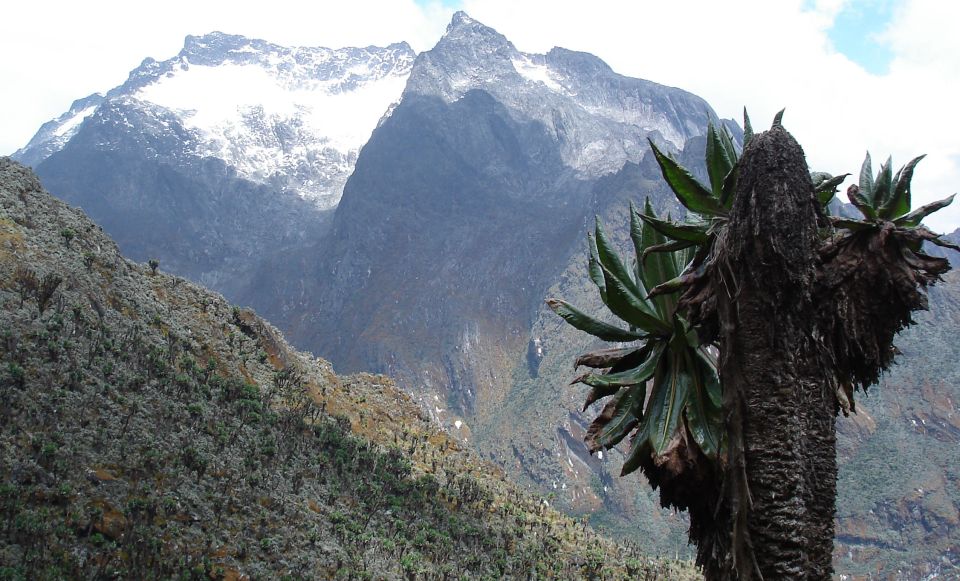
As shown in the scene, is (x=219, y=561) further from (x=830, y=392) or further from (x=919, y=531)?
(x=919, y=531)

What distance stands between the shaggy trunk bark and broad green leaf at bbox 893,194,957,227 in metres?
1.09

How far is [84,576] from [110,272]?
1871 centimetres

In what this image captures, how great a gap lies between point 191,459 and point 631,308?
20.4m

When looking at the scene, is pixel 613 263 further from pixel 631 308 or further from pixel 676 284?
pixel 676 284

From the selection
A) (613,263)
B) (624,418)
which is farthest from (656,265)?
(624,418)

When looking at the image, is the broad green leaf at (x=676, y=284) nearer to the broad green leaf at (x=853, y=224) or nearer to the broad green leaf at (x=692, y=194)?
the broad green leaf at (x=692, y=194)

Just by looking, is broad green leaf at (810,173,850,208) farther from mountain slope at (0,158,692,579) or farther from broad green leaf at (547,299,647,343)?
mountain slope at (0,158,692,579)

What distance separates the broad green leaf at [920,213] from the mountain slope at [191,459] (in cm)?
1730

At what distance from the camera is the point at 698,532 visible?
605 centimetres

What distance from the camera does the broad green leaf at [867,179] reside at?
19.8 ft

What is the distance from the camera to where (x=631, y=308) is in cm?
684

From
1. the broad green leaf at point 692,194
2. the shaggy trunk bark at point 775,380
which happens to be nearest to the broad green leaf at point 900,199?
the shaggy trunk bark at point 775,380

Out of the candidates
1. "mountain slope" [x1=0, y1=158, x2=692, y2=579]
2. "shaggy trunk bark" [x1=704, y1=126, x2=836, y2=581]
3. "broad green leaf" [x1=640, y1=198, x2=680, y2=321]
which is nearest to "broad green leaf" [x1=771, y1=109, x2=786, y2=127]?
"shaggy trunk bark" [x1=704, y1=126, x2=836, y2=581]

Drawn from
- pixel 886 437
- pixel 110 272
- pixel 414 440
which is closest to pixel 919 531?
pixel 886 437
